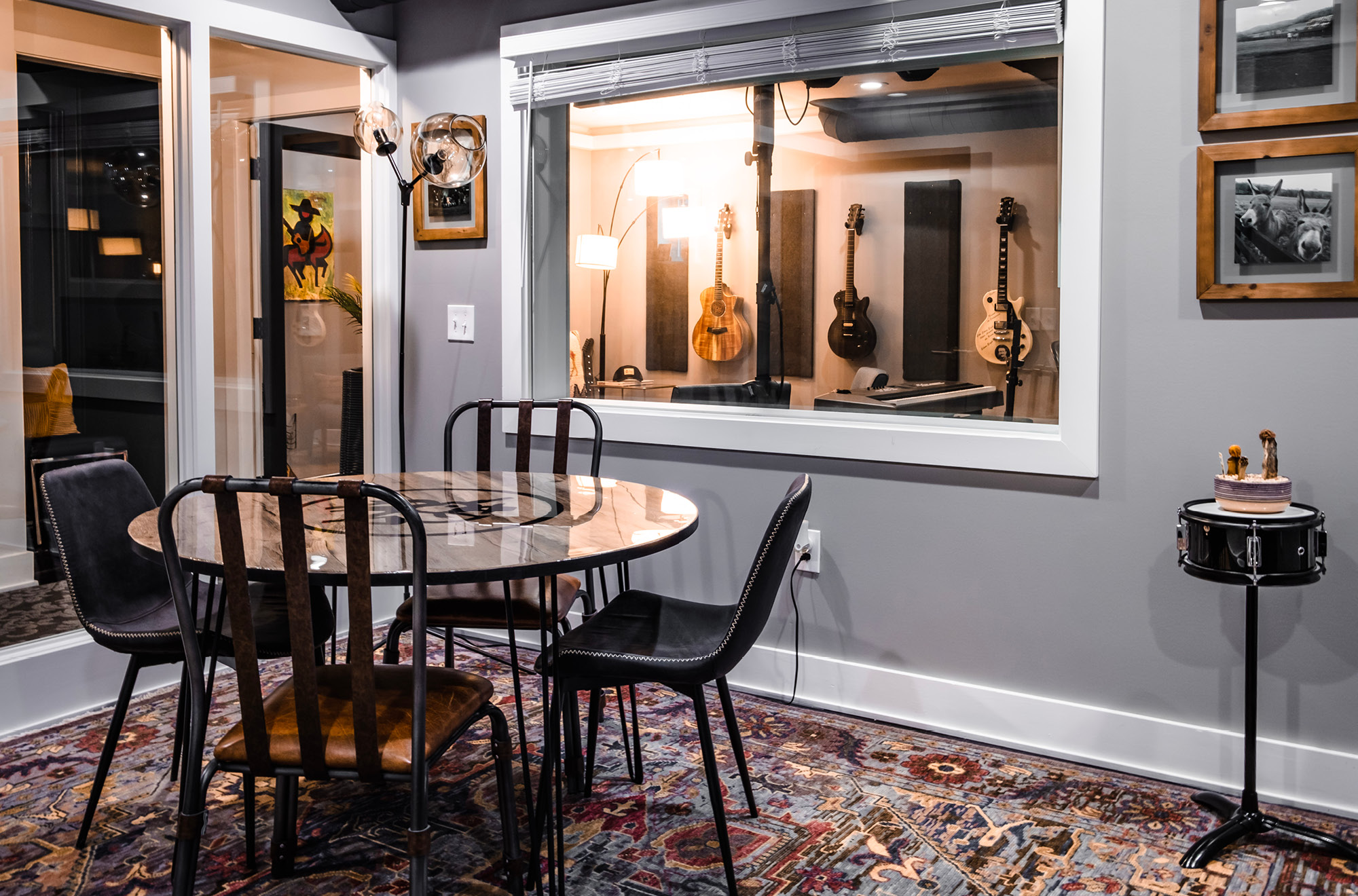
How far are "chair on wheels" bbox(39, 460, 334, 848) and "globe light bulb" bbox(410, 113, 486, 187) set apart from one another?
1419mm

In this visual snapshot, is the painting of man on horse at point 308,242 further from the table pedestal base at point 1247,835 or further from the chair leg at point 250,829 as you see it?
the table pedestal base at point 1247,835

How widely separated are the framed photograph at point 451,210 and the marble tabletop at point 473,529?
134 centimetres

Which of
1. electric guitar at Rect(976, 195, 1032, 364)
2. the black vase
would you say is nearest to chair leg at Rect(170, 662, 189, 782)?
the black vase

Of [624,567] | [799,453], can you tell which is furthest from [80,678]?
[799,453]

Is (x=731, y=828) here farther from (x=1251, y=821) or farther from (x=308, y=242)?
(x=308, y=242)

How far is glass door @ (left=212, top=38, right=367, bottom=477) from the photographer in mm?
3432

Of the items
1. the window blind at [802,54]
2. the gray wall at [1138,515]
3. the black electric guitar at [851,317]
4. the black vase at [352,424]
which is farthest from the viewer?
the black vase at [352,424]

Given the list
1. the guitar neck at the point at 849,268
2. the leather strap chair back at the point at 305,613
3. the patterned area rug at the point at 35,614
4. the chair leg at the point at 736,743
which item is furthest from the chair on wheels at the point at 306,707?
the guitar neck at the point at 849,268

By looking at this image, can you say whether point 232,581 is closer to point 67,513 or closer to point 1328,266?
point 67,513

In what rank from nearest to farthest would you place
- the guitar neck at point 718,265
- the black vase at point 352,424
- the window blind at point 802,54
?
the window blind at point 802,54, the guitar neck at point 718,265, the black vase at point 352,424

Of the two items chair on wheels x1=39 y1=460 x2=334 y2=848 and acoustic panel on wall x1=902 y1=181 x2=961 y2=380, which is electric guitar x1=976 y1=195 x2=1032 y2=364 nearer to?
acoustic panel on wall x1=902 y1=181 x2=961 y2=380

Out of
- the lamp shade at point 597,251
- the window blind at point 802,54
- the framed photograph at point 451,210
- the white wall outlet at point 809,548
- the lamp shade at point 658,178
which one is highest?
the window blind at point 802,54

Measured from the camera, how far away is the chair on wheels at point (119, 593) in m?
2.27

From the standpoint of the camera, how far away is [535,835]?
6.74ft
